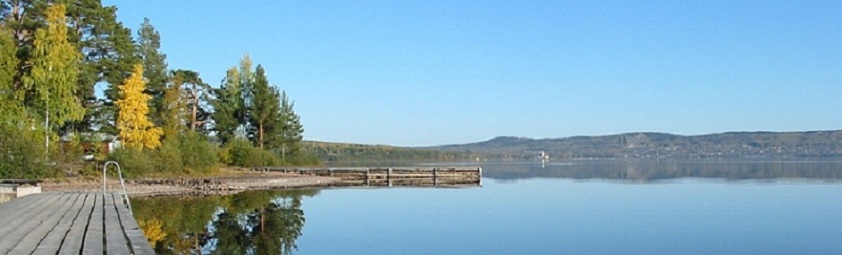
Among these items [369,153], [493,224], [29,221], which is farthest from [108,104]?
[369,153]

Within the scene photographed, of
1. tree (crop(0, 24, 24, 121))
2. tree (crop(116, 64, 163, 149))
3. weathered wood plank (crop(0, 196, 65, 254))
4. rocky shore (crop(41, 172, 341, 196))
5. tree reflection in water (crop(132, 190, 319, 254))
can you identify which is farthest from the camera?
tree (crop(116, 64, 163, 149))

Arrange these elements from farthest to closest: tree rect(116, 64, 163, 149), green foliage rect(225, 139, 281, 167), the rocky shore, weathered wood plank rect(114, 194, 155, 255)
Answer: green foliage rect(225, 139, 281, 167) < tree rect(116, 64, 163, 149) < the rocky shore < weathered wood plank rect(114, 194, 155, 255)

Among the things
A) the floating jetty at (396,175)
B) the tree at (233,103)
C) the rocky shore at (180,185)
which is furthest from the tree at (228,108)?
the rocky shore at (180,185)

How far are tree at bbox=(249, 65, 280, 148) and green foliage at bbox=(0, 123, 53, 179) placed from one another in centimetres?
3016

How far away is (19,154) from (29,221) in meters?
21.8

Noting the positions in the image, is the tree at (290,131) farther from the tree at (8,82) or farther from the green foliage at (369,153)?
the green foliage at (369,153)

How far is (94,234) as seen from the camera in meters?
12.4

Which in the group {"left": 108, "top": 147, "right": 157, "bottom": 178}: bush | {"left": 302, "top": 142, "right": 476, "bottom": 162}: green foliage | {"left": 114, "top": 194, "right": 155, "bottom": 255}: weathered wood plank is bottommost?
{"left": 114, "top": 194, "right": 155, "bottom": 255}: weathered wood plank

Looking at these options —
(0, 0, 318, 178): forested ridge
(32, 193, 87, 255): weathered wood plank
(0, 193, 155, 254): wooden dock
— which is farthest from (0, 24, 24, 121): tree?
(32, 193, 87, 255): weathered wood plank

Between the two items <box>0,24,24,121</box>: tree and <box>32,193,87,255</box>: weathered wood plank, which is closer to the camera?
<box>32,193,87,255</box>: weathered wood plank

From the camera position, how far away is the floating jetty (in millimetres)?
58594

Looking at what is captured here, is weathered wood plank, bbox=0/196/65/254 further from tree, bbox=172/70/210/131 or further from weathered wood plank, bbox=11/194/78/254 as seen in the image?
tree, bbox=172/70/210/131

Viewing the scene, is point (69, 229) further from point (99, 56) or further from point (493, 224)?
point (99, 56)

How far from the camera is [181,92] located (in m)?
56.3
